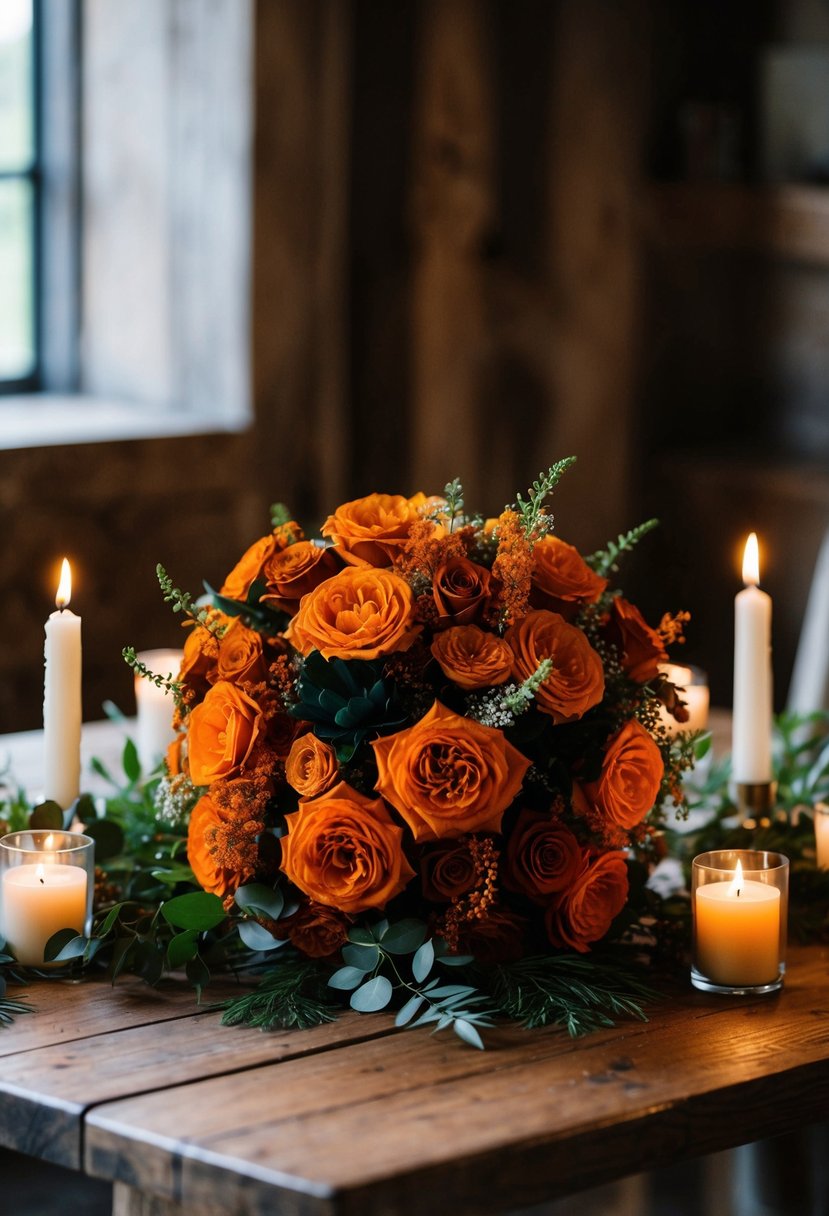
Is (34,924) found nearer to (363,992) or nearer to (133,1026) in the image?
(133,1026)

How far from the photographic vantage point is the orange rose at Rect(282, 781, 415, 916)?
1253mm

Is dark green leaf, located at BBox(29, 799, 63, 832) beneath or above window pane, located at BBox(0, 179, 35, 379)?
beneath

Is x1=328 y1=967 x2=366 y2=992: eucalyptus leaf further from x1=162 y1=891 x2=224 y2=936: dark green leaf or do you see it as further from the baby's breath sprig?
the baby's breath sprig

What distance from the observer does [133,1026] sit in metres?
1.25

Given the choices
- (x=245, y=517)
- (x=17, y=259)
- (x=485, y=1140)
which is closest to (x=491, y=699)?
(x=485, y=1140)

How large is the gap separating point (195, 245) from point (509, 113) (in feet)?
2.26

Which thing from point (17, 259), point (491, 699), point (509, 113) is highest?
point (509, 113)

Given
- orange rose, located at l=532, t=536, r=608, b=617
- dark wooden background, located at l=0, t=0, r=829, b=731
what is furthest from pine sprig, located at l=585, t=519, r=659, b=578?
dark wooden background, located at l=0, t=0, r=829, b=731

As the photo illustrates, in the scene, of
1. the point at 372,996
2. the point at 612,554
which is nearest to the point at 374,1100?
the point at 372,996

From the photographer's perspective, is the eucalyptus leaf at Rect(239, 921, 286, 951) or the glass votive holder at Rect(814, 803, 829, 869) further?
the glass votive holder at Rect(814, 803, 829, 869)

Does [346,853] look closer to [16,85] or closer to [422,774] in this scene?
[422,774]

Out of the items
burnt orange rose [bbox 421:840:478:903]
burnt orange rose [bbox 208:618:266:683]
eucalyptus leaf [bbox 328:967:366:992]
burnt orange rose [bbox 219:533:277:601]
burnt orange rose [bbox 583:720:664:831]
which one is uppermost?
burnt orange rose [bbox 219:533:277:601]

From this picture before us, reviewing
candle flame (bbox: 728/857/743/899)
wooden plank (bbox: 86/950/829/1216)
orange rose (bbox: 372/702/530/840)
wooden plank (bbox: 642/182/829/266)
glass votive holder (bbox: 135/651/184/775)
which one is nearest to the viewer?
wooden plank (bbox: 86/950/829/1216)

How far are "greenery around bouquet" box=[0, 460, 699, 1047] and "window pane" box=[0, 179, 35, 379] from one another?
85.5 inches
